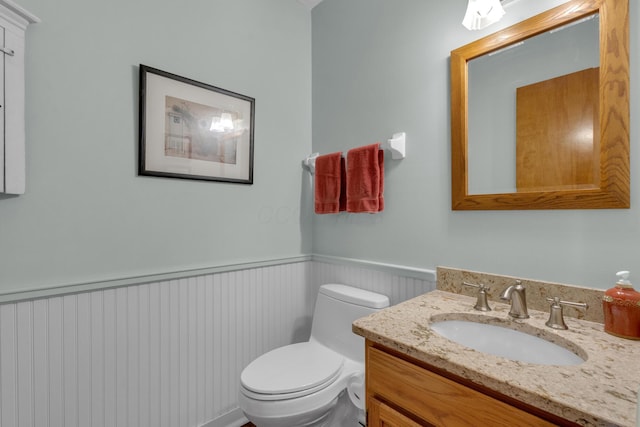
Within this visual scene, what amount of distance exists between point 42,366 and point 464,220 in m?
1.78

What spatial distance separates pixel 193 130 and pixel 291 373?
125 cm

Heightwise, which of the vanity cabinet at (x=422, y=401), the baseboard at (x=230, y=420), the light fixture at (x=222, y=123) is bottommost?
the baseboard at (x=230, y=420)

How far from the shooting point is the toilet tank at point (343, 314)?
1.41m

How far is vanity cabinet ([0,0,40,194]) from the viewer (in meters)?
0.98

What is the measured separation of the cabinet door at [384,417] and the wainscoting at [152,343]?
650 millimetres

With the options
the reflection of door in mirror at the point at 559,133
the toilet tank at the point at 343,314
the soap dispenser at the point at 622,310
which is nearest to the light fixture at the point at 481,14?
the reflection of door in mirror at the point at 559,133

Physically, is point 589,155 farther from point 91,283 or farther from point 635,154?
point 91,283

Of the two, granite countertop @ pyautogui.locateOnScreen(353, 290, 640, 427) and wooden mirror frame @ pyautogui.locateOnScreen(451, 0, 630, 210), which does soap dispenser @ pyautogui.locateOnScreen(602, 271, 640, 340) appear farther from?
wooden mirror frame @ pyautogui.locateOnScreen(451, 0, 630, 210)

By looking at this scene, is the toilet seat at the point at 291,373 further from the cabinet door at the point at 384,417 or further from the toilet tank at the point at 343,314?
the cabinet door at the point at 384,417

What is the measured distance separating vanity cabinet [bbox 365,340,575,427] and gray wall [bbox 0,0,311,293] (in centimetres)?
104

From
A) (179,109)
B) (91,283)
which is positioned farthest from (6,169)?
(179,109)

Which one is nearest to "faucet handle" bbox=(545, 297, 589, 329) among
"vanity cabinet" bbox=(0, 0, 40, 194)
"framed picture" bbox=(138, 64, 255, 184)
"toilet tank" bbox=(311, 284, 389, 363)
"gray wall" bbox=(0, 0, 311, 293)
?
"toilet tank" bbox=(311, 284, 389, 363)

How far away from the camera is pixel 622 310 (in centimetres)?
80

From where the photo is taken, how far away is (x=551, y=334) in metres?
0.84
